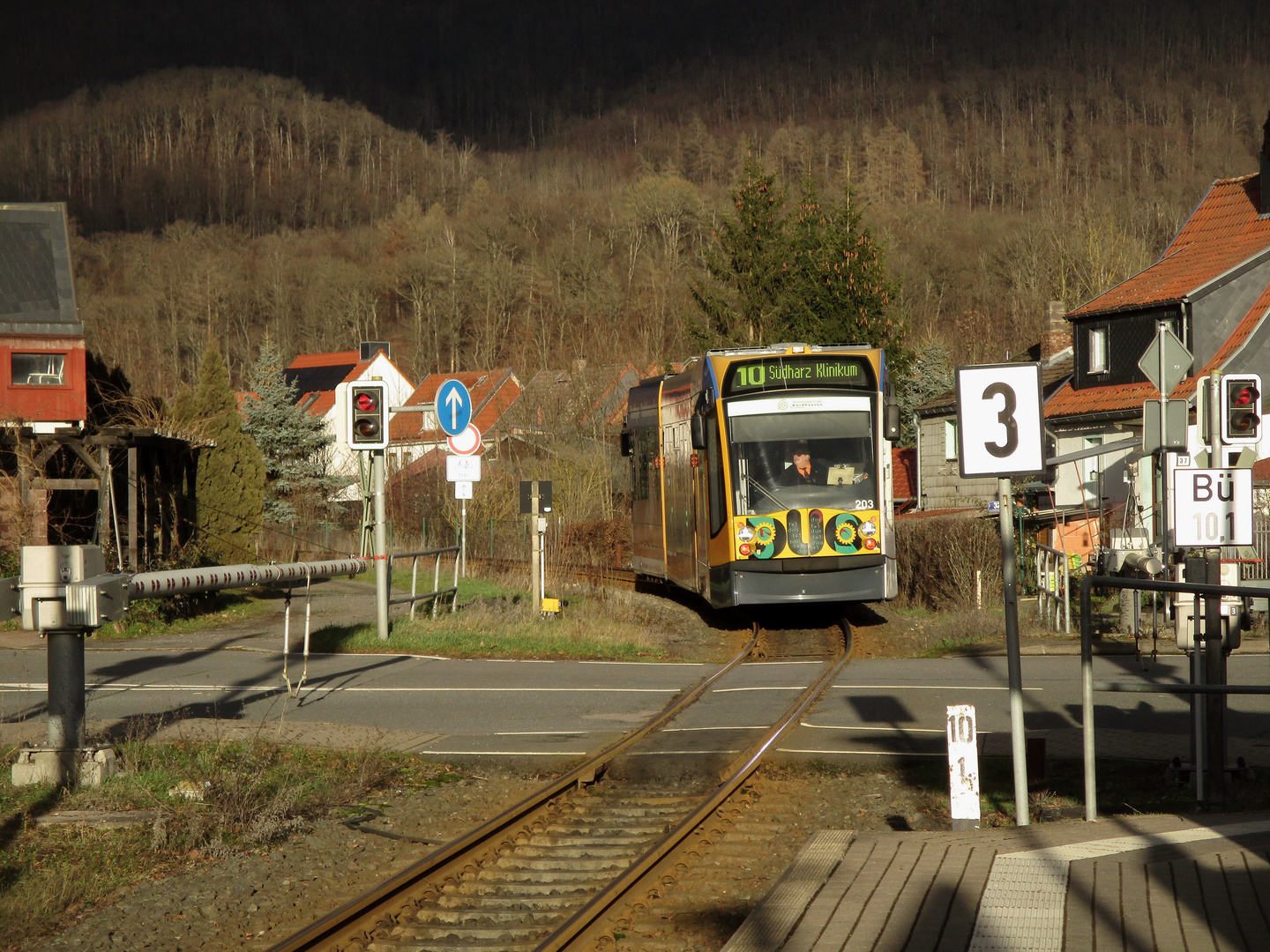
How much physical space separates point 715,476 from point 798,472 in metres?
1.12

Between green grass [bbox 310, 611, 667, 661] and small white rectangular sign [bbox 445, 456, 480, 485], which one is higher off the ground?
small white rectangular sign [bbox 445, 456, 480, 485]

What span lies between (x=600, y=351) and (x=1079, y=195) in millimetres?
36240

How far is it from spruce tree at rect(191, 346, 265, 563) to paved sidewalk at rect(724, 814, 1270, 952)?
2896cm

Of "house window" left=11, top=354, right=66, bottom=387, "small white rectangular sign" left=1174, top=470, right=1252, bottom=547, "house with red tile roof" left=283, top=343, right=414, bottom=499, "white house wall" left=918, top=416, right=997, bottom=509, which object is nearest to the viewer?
"small white rectangular sign" left=1174, top=470, right=1252, bottom=547

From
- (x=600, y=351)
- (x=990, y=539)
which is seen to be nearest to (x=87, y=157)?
(x=600, y=351)

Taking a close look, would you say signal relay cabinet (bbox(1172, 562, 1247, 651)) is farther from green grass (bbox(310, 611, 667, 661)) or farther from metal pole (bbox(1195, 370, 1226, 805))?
green grass (bbox(310, 611, 667, 661))

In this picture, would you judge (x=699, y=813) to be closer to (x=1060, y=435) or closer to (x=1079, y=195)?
(x=1060, y=435)

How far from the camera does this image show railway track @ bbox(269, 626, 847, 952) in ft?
20.1

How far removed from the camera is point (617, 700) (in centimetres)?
1374

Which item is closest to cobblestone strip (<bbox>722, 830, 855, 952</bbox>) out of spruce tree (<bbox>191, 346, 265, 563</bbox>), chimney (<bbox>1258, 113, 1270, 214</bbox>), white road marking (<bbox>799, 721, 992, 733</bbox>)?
white road marking (<bbox>799, 721, 992, 733</bbox>)

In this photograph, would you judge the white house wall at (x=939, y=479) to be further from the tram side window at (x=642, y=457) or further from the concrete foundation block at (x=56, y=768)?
the concrete foundation block at (x=56, y=768)

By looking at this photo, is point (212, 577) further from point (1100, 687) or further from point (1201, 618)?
point (1201, 618)

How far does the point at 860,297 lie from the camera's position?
46.2 meters

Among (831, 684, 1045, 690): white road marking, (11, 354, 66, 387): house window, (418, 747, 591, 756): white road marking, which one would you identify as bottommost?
(831, 684, 1045, 690): white road marking
